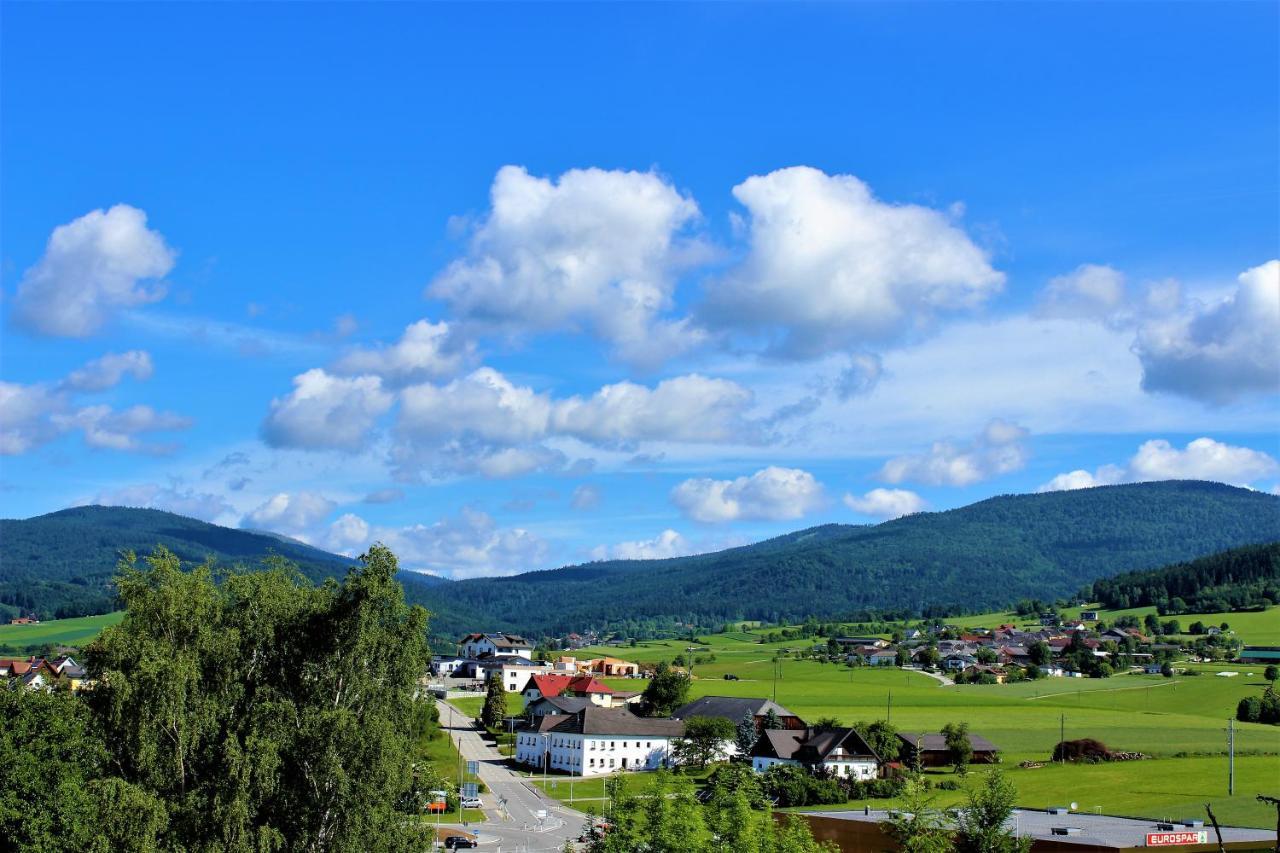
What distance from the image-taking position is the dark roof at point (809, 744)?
4124 inches

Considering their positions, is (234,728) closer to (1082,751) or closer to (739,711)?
(1082,751)

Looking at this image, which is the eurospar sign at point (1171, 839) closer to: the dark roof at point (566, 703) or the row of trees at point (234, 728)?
the row of trees at point (234, 728)

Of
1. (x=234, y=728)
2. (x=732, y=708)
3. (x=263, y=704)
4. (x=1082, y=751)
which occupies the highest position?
(x=263, y=704)

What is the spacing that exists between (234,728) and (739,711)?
8662cm

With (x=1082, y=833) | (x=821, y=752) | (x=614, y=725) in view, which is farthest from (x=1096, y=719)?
(x=1082, y=833)

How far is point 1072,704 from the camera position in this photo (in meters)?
146

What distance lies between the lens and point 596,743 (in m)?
115

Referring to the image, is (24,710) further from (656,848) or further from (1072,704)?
(1072,704)

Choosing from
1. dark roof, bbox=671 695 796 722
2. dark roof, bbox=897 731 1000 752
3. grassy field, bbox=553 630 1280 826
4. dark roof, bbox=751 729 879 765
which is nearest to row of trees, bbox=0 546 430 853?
grassy field, bbox=553 630 1280 826

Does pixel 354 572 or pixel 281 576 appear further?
pixel 281 576

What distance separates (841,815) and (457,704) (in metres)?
105

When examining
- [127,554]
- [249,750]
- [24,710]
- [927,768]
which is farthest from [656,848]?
[927,768]

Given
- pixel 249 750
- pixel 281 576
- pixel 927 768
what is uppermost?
pixel 281 576

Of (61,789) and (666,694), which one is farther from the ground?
(61,789)
